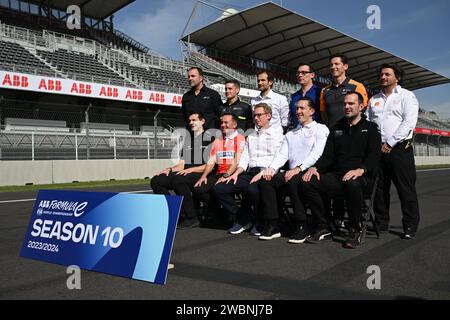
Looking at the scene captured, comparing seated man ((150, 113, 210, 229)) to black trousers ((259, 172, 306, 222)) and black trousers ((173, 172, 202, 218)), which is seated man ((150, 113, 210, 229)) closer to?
black trousers ((173, 172, 202, 218))

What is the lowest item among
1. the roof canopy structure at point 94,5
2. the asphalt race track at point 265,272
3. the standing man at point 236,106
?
the asphalt race track at point 265,272

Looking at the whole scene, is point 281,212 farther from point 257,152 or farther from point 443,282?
point 443,282

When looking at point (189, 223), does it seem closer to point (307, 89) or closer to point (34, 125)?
point (307, 89)

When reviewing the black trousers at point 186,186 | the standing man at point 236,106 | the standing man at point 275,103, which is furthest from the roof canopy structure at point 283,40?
the black trousers at point 186,186

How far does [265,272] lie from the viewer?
3.54 m

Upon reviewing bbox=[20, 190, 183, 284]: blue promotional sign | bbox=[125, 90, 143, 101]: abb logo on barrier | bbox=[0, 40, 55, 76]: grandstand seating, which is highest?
bbox=[0, 40, 55, 76]: grandstand seating

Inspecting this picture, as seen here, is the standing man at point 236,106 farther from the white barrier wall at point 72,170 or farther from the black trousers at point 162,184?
the white barrier wall at point 72,170

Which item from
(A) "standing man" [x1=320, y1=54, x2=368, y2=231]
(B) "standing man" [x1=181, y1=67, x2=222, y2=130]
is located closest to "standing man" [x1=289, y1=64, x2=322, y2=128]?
(A) "standing man" [x1=320, y1=54, x2=368, y2=231]

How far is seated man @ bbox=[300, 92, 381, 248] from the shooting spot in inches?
181

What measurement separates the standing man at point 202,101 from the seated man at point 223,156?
1.88 ft

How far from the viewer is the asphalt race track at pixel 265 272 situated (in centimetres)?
299

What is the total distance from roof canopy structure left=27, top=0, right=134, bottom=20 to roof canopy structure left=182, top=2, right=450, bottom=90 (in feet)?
24.2

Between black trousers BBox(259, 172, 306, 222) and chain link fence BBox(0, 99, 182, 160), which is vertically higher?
chain link fence BBox(0, 99, 182, 160)

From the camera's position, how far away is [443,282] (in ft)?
10.5
